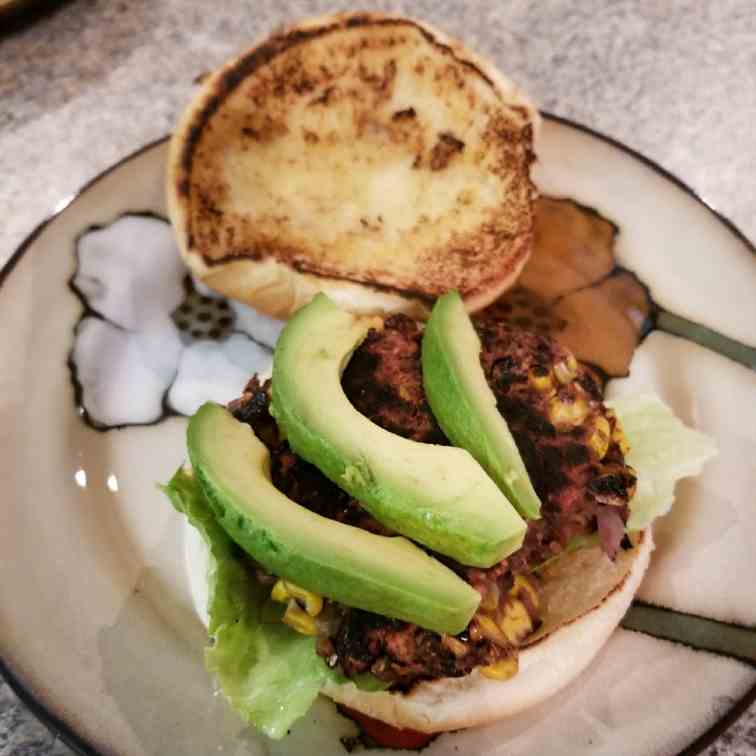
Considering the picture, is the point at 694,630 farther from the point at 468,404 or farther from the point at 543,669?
the point at 468,404

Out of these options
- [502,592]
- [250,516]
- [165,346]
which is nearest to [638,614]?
[502,592]

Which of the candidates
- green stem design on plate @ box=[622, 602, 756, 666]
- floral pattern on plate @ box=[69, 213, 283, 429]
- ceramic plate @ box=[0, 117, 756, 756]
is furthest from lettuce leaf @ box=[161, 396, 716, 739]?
floral pattern on plate @ box=[69, 213, 283, 429]

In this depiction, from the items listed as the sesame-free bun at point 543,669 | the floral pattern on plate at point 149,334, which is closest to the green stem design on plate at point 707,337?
the sesame-free bun at point 543,669

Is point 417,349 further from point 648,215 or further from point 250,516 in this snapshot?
point 648,215

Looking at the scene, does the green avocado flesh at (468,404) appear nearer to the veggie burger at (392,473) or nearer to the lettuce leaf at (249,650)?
the veggie burger at (392,473)

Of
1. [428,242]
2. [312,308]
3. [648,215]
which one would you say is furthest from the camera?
[648,215]

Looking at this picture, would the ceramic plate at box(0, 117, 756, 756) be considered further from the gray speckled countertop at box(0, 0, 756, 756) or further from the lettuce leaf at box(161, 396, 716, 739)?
the gray speckled countertop at box(0, 0, 756, 756)
